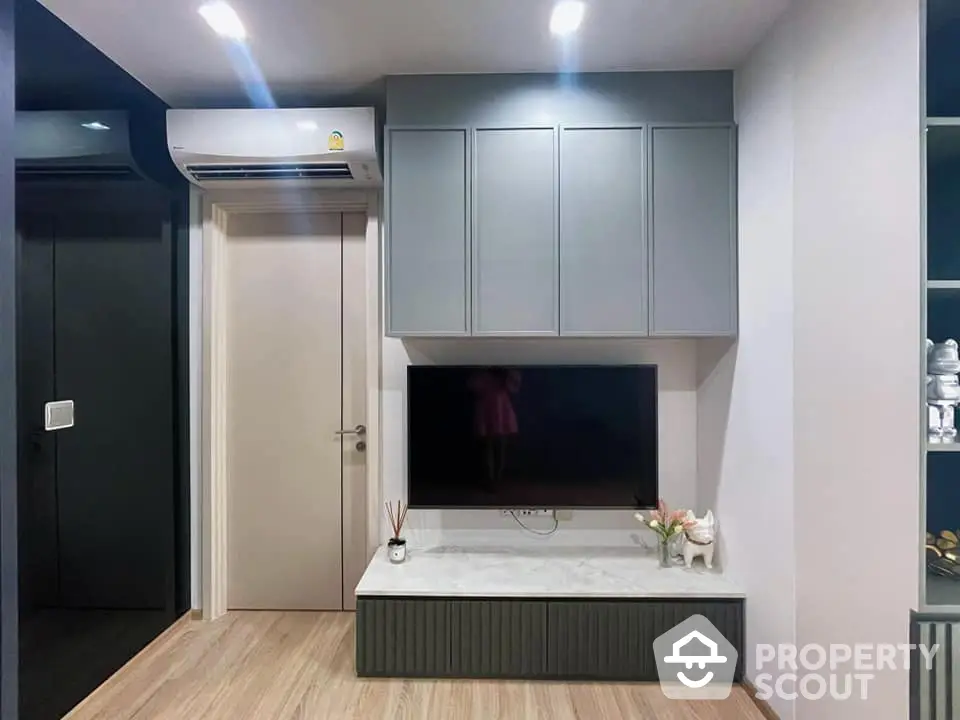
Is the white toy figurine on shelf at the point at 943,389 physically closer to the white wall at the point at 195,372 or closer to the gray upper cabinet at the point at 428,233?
the gray upper cabinet at the point at 428,233

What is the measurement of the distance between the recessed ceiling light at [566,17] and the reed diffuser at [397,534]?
2.22 m

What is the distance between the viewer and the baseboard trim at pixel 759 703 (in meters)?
2.18

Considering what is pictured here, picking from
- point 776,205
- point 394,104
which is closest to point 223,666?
point 394,104

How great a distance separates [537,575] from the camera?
8.46 ft

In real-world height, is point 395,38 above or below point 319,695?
above

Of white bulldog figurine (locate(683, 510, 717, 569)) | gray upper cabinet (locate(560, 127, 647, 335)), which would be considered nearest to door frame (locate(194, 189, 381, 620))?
gray upper cabinet (locate(560, 127, 647, 335))

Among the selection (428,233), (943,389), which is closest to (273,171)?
(428,233)

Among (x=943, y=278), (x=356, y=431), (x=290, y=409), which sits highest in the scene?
(x=943, y=278)

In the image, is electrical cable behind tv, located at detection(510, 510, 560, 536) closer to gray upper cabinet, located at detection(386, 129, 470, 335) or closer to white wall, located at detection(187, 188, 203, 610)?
gray upper cabinet, located at detection(386, 129, 470, 335)

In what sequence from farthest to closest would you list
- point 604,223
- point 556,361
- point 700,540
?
1. point 556,361
2. point 700,540
3. point 604,223

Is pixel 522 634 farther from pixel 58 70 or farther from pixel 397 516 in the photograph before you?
pixel 58 70

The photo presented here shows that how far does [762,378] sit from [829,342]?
0.46 m

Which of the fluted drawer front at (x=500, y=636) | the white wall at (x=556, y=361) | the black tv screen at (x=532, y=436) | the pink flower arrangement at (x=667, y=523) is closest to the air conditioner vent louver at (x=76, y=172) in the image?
the white wall at (x=556, y=361)

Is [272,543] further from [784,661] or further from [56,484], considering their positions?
[784,661]
